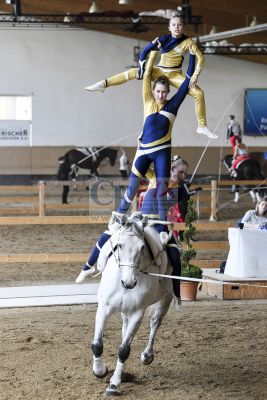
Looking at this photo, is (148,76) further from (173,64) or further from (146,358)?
(146,358)

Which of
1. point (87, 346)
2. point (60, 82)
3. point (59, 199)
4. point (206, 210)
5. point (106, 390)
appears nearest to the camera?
point (106, 390)

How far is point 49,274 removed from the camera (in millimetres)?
10016

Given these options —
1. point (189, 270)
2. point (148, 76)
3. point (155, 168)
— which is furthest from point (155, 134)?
point (189, 270)

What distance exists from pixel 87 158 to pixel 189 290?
49.6ft

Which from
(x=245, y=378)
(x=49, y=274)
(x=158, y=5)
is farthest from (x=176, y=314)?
(x=158, y=5)

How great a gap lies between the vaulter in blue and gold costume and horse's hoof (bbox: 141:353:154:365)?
5.31ft

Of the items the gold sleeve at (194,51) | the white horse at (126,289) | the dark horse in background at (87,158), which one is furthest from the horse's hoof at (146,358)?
the dark horse in background at (87,158)

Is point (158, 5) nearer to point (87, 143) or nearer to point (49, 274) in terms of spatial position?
point (87, 143)

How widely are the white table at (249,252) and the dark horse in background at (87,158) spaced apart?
1399 centimetres

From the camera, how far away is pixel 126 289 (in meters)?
5.07

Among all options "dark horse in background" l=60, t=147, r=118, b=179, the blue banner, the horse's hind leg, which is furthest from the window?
the horse's hind leg

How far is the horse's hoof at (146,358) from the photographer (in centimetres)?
559

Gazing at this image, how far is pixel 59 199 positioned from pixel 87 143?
5981 mm

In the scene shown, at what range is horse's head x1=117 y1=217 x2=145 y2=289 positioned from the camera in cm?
482
